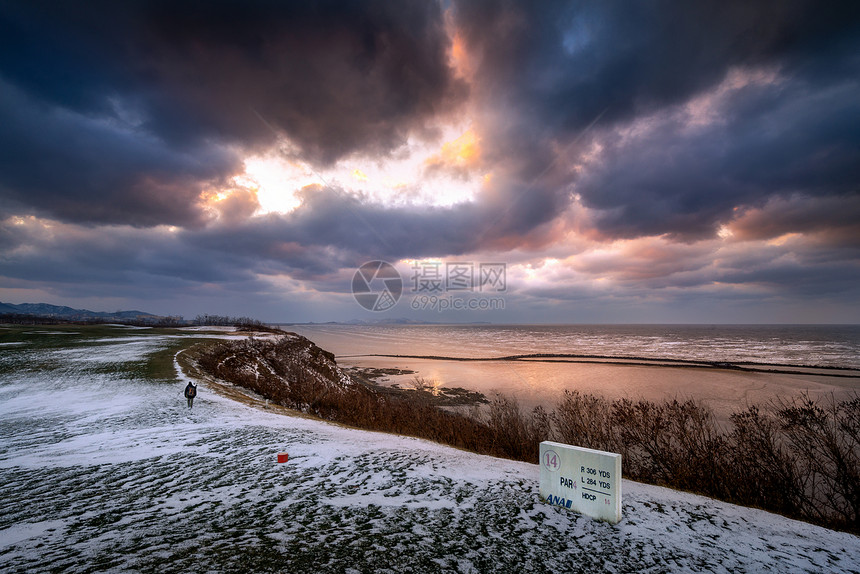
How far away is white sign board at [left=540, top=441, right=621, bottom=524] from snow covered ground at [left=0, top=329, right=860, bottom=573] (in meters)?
0.18

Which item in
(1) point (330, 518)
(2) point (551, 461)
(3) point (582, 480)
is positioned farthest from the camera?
(2) point (551, 461)

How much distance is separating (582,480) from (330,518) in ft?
11.0

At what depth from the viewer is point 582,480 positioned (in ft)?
15.2

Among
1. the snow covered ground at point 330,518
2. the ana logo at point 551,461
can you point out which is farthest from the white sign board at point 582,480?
the snow covered ground at point 330,518

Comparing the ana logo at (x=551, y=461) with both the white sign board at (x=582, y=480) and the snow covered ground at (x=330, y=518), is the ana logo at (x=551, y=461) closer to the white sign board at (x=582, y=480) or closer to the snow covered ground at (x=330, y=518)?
the white sign board at (x=582, y=480)

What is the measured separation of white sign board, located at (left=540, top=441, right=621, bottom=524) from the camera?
437 cm

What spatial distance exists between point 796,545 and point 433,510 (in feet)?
14.4

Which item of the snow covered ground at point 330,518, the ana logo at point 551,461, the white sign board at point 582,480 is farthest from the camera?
the ana logo at point 551,461

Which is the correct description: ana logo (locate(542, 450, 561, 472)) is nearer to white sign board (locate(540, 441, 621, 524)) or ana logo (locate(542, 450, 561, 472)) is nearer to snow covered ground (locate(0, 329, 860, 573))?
white sign board (locate(540, 441, 621, 524))

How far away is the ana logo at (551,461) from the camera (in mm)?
4855

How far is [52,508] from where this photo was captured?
4359mm

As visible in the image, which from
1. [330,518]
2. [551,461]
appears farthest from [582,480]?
[330,518]

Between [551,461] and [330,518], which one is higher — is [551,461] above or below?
above

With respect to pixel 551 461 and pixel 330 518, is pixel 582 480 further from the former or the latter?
pixel 330 518
